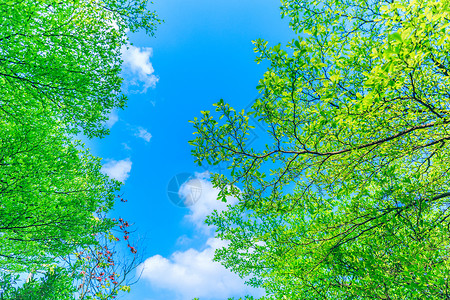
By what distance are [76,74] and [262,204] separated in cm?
600

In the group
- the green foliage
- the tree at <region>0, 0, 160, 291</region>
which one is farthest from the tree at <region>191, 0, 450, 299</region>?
the green foliage

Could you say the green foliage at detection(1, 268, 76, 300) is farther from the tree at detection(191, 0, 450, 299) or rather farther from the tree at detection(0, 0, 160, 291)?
the tree at detection(191, 0, 450, 299)

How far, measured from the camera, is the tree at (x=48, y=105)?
507 centimetres

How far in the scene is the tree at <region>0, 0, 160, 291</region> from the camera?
16.6 ft

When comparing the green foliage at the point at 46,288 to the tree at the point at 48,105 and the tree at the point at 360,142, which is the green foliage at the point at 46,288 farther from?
the tree at the point at 360,142

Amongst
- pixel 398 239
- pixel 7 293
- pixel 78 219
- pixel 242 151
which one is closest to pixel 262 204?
pixel 242 151

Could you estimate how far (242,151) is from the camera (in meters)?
3.37

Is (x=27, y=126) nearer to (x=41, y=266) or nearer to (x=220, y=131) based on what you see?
(x=220, y=131)

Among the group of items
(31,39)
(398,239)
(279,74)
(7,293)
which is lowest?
(7,293)

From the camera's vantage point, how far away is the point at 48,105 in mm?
5715

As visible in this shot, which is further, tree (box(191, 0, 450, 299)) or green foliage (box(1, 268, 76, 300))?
green foliage (box(1, 268, 76, 300))

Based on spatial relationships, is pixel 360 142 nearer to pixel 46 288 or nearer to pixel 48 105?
pixel 48 105

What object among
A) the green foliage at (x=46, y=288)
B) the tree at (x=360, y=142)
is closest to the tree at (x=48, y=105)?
the green foliage at (x=46, y=288)

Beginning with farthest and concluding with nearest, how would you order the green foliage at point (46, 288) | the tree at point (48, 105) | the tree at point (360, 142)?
1. the green foliage at point (46, 288)
2. the tree at point (48, 105)
3. the tree at point (360, 142)
